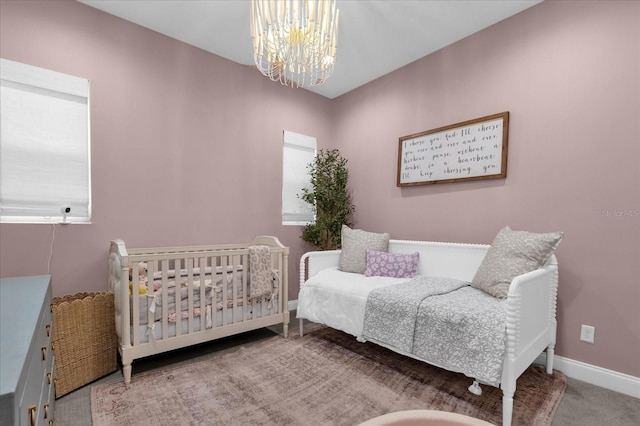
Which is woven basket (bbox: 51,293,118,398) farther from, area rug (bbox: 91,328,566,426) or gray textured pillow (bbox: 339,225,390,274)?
gray textured pillow (bbox: 339,225,390,274)

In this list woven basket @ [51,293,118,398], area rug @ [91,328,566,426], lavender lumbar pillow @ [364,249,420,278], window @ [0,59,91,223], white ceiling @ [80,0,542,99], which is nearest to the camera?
area rug @ [91,328,566,426]

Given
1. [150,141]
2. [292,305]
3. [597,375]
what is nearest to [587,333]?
[597,375]

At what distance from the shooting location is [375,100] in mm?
3373

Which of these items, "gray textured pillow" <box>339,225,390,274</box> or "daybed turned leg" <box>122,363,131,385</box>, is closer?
"daybed turned leg" <box>122,363,131,385</box>

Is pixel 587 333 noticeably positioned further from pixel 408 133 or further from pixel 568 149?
pixel 408 133

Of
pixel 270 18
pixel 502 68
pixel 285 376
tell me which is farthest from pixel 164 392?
pixel 502 68

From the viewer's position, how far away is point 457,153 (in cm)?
265

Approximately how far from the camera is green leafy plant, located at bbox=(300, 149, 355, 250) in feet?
11.1

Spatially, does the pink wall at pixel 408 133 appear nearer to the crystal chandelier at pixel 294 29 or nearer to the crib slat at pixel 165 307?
the crib slat at pixel 165 307

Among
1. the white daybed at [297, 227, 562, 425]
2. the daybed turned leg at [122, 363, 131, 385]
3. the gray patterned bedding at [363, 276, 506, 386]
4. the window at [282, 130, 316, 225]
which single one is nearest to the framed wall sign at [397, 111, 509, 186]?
the white daybed at [297, 227, 562, 425]

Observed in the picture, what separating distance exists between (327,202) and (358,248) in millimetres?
784

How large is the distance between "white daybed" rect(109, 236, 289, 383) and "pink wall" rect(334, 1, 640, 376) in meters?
1.55

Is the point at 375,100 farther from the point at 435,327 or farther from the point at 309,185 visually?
the point at 435,327

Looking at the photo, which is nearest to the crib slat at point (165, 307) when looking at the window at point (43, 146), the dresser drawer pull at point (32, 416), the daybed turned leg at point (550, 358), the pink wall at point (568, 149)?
the window at point (43, 146)
